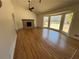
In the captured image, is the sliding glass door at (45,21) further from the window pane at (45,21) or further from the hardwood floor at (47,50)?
the hardwood floor at (47,50)

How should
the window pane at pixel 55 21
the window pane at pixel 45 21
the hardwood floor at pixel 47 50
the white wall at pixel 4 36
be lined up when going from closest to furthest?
the white wall at pixel 4 36 < the hardwood floor at pixel 47 50 < the window pane at pixel 55 21 < the window pane at pixel 45 21

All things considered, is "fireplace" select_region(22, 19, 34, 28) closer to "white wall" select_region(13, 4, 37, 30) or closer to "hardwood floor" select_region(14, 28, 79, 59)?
"white wall" select_region(13, 4, 37, 30)

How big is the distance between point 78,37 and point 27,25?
585cm

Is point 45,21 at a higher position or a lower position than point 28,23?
higher

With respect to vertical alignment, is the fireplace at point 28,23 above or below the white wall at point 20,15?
below

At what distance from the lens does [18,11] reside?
7.34 m

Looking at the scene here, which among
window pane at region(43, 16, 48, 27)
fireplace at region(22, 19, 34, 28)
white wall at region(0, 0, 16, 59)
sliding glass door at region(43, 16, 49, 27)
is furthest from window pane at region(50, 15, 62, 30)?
white wall at region(0, 0, 16, 59)

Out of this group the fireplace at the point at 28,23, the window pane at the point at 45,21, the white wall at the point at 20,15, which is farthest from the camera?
the window pane at the point at 45,21

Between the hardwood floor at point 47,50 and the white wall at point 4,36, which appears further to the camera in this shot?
the hardwood floor at point 47,50

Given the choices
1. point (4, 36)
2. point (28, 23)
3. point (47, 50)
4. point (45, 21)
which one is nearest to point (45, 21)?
point (45, 21)

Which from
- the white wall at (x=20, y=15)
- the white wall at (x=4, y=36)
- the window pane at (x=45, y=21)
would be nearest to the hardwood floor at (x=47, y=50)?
the white wall at (x=4, y=36)

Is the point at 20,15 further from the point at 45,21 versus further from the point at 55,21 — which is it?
the point at 55,21

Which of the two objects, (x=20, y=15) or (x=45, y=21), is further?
(x=45, y=21)

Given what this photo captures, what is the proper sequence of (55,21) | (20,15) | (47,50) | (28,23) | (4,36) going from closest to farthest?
(4,36) < (47,50) < (55,21) < (20,15) < (28,23)
